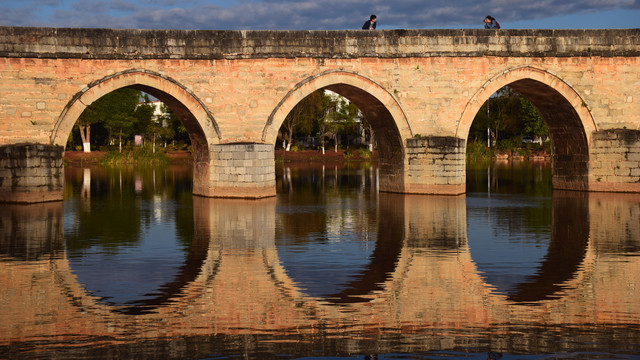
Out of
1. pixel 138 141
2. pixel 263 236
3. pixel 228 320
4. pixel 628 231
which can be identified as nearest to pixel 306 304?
pixel 228 320

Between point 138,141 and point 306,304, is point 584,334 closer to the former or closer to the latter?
point 306,304

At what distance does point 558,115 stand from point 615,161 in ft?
6.87

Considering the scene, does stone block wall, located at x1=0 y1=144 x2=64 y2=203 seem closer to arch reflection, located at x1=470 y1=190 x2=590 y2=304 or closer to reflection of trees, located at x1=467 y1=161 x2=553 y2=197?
arch reflection, located at x1=470 y1=190 x2=590 y2=304

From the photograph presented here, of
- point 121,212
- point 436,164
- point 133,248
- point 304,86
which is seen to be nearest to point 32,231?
point 133,248

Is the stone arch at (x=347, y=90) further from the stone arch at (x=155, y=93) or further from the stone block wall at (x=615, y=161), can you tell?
the stone block wall at (x=615, y=161)

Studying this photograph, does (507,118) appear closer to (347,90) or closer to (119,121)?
(119,121)

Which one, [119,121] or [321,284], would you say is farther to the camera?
[119,121]

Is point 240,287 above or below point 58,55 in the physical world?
below

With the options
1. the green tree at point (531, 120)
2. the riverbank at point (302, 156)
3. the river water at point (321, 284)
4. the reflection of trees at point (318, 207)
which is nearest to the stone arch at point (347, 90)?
the reflection of trees at point (318, 207)

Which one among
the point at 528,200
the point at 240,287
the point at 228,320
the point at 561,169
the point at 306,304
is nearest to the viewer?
the point at 228,320

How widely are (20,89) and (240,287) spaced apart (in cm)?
1143

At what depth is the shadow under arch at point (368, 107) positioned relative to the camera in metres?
18.5

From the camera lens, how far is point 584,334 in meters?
6.02

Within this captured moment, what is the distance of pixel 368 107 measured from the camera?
20125 mm
